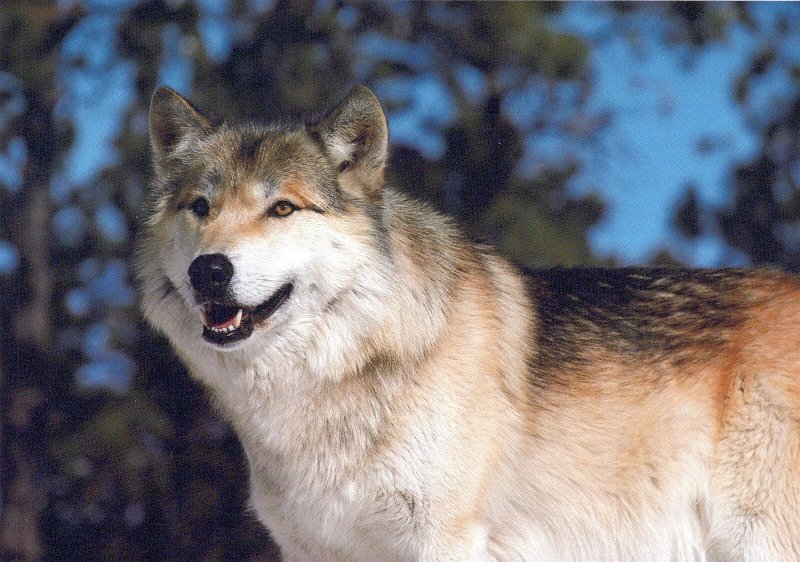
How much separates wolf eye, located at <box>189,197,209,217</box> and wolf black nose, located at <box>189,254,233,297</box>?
40 cm

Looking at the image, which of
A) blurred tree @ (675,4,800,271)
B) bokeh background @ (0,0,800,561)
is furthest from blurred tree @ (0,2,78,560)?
blurred tree @ (675,4,800,271)

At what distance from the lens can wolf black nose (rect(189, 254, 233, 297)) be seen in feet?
12.8

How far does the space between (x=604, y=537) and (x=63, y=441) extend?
1147cm

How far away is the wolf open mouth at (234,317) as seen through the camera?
13.1 feet

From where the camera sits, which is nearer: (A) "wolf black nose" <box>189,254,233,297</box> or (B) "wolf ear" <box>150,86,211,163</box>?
(A) "wolf black nose" <box>189,254,233,297</box>

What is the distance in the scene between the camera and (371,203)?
4371 millimetres

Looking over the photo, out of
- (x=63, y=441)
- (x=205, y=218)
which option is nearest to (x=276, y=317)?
(x=205, y=218)

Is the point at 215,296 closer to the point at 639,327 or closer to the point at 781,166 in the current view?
the point at 639,327

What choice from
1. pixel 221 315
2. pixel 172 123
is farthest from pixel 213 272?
pixel 172 123

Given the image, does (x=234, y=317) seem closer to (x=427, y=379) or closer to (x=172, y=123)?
(x=427, y=379)

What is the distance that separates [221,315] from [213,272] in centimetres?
22

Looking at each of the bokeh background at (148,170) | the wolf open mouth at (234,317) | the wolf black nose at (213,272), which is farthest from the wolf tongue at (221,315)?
the bokeh background at (148,170)

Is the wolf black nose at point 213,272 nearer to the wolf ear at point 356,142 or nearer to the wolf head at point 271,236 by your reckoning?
the wolf head at point 271,236

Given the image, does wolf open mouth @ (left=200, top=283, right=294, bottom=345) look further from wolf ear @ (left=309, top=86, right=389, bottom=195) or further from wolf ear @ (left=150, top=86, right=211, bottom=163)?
wolf ear @ (left=150, top=86, right=211, bottom=163)
